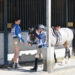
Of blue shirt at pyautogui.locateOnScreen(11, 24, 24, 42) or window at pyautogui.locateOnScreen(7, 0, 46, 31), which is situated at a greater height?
window at pyautogui.locateOnScreen(7, 0, 46, 31)

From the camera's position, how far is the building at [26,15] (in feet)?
34.9

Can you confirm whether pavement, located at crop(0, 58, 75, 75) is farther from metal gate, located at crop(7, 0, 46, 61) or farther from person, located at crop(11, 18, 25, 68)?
metal gate, located at crop(7, 0, 46, 61)

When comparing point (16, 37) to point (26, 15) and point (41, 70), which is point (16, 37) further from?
point (26, 15)

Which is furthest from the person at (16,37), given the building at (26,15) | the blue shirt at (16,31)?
the building at (26,15)

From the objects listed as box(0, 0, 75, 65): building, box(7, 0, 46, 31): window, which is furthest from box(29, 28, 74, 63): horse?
box(7, 0, 46, 31): window

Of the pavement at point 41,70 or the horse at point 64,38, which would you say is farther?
the horse at point 64,38

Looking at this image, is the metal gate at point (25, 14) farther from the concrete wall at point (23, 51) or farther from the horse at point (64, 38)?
the horse at point (64, 38)

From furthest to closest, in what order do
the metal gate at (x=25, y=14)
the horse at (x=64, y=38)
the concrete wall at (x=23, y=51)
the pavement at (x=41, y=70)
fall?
the horse at (x=64, y=38) → the metal gate at (x=25, y=14) → the concrete wall at (x=23, y=51) → the pavement at (x=41, y=70)

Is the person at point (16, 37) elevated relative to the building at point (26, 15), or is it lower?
lower

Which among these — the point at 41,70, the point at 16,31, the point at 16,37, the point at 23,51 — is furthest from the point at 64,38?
the point at 16,31

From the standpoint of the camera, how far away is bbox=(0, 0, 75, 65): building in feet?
34.9

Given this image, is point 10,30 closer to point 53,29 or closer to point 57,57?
point 53,29

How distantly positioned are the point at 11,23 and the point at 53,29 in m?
1.56

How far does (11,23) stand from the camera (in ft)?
35.3
